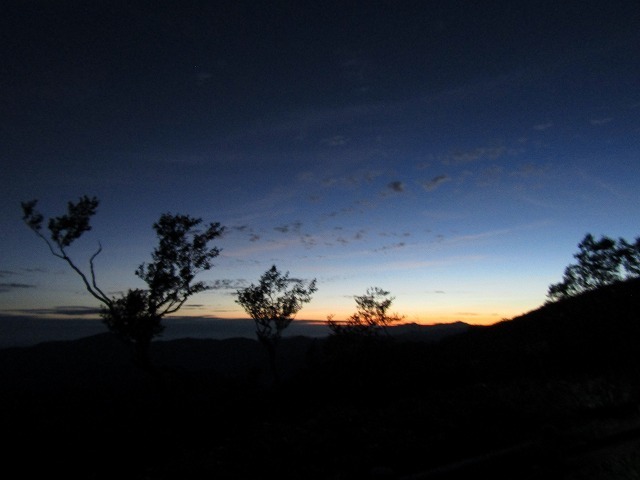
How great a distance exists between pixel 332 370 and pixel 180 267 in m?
13.5

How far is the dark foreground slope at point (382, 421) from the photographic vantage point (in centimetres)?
870

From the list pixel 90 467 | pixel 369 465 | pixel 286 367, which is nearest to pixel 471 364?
pixel 369 465

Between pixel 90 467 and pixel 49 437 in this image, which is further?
pixel 49 437

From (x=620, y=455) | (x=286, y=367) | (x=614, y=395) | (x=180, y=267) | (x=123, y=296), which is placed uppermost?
(x=180, y=267)

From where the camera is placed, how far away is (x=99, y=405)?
24906 millimetres

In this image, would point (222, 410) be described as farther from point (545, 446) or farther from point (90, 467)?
point (545, 446)

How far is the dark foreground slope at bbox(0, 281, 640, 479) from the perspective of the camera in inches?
342

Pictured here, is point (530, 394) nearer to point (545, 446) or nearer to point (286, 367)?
point (545, 446)

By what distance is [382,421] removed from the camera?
12.5m

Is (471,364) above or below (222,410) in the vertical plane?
above

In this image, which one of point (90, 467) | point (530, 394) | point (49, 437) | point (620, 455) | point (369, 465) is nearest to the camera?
point (620, 455)

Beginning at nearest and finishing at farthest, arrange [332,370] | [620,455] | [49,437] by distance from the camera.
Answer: [620,455] → [49,437] → [332,370]

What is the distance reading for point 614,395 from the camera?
40.6 feet

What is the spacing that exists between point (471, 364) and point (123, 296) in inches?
952
